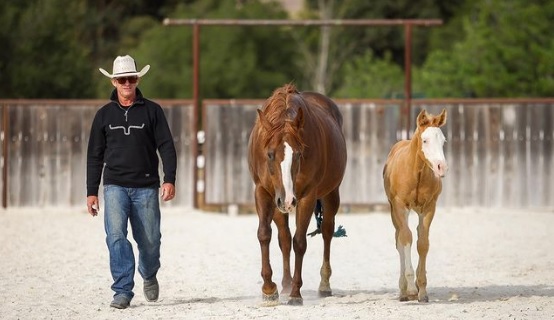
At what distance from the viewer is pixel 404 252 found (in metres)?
11.2

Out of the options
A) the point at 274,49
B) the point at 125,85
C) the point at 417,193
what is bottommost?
the point at 417,193

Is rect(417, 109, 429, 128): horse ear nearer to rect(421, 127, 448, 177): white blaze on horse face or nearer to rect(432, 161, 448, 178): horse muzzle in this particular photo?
rect(421, 127, 448, 177): white blaze on horse face

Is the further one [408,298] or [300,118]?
[408,298]

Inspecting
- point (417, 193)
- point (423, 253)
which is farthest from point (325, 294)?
point (417, 193)

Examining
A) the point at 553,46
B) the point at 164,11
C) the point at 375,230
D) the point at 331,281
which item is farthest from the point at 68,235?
the point at 164,11

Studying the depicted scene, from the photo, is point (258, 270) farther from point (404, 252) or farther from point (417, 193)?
point (417, 193)

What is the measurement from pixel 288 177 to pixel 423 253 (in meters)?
1.59

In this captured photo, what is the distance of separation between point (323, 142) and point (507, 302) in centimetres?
217

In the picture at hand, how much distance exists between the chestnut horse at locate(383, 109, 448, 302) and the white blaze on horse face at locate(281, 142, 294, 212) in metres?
1.20

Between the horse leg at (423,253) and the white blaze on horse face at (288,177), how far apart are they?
1417mm

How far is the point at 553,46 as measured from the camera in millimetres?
36469

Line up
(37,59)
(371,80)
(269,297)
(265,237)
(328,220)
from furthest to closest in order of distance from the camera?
(371,80) → (37,59) → (328,220) → (265,237) → (269,297)

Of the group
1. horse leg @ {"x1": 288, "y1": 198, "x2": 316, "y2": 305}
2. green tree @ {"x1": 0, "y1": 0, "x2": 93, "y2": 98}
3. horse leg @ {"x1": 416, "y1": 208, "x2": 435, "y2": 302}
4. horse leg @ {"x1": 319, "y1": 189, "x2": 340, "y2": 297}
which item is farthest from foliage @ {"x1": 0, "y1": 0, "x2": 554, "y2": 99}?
horse leg @ {"x1": 288, "y1": 198, "x2": 316, "y2": 305}

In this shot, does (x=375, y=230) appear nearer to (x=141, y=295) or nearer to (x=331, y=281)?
(x=331, y=281)
